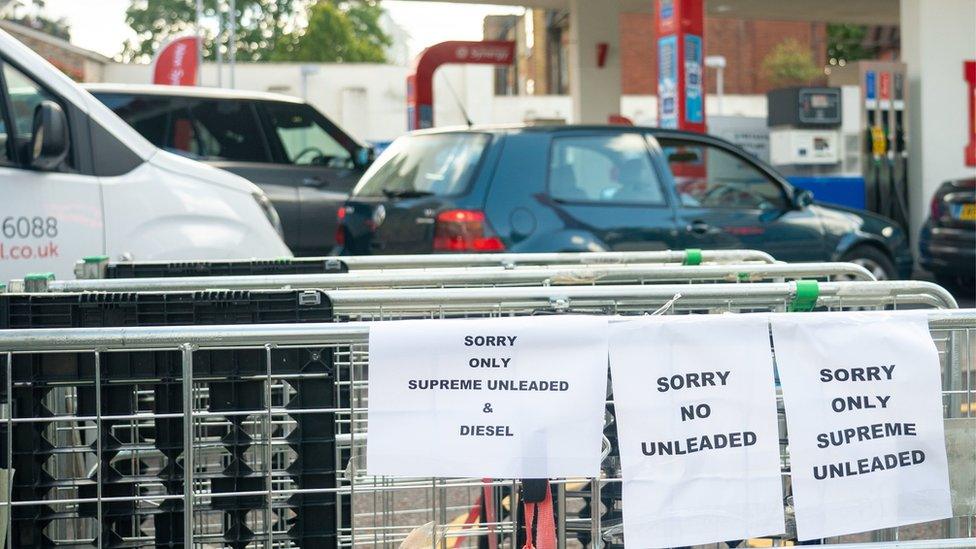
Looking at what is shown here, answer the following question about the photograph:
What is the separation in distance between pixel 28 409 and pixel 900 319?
1.72 metres

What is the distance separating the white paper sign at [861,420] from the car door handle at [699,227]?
6.13 meters

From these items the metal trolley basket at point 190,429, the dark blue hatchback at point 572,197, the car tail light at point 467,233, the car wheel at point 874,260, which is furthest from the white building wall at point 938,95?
the metal trolley basket at point 190,429

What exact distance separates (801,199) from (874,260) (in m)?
1.79

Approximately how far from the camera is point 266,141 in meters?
12.7

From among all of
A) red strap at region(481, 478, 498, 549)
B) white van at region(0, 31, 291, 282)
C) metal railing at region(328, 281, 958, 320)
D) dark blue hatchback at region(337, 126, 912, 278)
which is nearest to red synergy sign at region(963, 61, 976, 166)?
dark blue hatchback at region(337, 126, 912, 278)

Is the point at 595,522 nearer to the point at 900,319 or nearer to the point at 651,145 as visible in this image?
the point at 900,319

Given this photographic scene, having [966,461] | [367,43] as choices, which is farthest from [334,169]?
[367,43]

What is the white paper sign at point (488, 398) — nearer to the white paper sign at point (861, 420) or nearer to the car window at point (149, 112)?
the white paper sign at point (861, 420)

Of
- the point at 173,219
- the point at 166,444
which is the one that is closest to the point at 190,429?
the point at 166,444

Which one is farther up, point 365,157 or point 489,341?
point 365,157

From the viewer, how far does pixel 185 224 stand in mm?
6836

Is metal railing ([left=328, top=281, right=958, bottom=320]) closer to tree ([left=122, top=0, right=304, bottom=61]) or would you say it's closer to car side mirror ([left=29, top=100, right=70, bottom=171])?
car side mirror ([left=29, top=100, right=70, bottom=171])

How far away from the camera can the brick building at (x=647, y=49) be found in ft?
179

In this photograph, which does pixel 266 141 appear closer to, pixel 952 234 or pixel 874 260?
pixel 874 260
